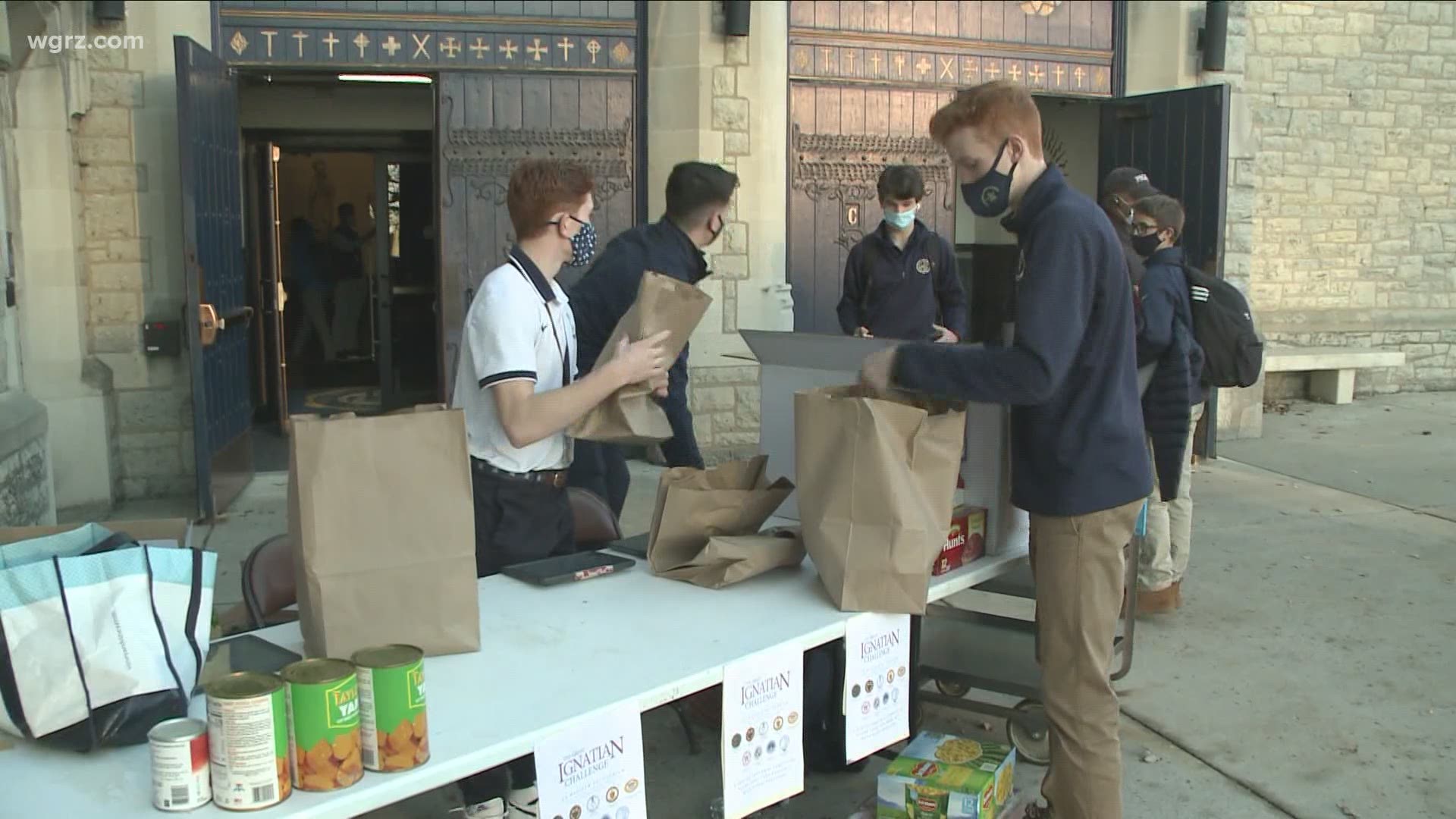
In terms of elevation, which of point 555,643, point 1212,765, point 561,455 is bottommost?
point 1212,765

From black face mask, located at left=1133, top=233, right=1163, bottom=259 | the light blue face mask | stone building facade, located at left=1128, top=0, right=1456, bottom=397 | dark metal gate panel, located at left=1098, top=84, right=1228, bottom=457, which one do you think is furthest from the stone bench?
black face mask, located at left=1133, top=233, right=1163, bottom=259

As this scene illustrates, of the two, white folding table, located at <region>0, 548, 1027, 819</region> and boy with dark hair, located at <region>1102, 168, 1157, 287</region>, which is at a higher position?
boy with dark hair, located at <region>1102, 168, 1157, 287</region>

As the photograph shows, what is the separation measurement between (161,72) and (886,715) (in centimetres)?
542

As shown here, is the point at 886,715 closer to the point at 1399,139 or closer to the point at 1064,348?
the point at 1064,348

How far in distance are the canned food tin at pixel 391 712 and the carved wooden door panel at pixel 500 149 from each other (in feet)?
17.0

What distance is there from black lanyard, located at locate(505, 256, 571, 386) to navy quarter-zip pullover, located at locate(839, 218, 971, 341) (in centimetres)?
291

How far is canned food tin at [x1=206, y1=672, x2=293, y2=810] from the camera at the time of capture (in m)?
1.55

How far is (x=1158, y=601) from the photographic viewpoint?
4.75 metres

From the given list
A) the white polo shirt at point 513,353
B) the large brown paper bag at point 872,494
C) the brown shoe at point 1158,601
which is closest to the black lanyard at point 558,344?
the white polo shirt at point 513,353

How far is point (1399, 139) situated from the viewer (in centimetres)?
1077

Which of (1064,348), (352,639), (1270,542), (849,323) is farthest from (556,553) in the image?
(1270,542)

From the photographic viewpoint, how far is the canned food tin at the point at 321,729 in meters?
1.63

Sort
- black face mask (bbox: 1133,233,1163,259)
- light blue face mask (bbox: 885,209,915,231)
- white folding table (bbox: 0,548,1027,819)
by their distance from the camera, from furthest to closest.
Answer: light blue face mask (bbox: 885,209,915,231) < black face mask (bbox: 1133,233,1163,259) < white folding table (bbox: 0,548,1027,819)

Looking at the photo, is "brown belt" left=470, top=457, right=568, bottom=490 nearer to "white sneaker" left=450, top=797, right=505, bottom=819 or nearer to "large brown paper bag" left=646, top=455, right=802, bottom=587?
"large brown paper bag" left=646, top=455, right=802, bottom=587
